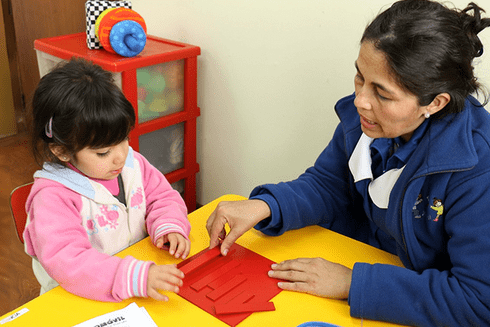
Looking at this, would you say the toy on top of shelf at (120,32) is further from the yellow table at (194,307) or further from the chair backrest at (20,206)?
the yellow table at (194,307)

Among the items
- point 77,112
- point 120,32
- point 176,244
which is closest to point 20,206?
point 77,112

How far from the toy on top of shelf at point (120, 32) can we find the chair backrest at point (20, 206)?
916 millimetres

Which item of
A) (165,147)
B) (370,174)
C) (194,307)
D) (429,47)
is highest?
(429,47)

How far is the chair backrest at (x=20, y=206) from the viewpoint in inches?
45.4

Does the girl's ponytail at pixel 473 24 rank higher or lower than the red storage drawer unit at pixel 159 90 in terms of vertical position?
higher

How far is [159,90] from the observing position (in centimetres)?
212

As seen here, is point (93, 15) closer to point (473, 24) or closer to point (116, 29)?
point (116, 29)

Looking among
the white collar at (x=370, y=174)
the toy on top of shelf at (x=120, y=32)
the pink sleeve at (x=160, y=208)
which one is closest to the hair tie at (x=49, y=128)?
the pink sleeve at (x=160, y=208)

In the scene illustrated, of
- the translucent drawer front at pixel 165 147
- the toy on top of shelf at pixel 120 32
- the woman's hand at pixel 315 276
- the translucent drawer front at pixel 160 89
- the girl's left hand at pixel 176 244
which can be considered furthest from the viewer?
the translucent drawer front at pixel 165 147

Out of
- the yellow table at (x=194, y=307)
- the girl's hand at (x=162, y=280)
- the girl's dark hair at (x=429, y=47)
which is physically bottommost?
the yellow table at (x=194, y=307)

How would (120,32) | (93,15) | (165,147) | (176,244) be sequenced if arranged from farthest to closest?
(165,147), (93,15), (120,32), (176,244)

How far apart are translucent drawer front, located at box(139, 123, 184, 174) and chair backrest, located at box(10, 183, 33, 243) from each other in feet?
3.22

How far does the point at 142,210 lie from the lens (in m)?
1.21

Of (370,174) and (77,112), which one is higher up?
(77,112)
